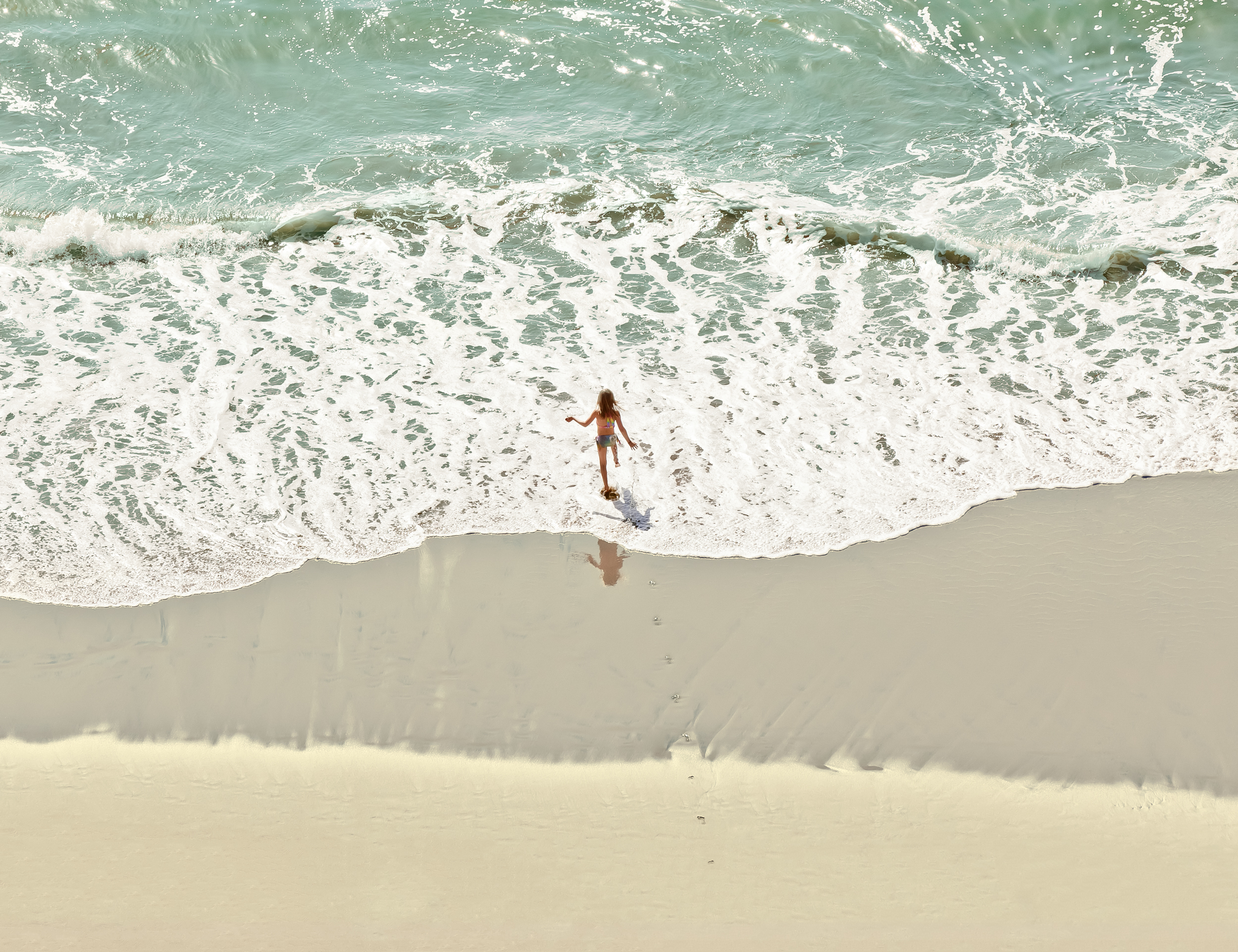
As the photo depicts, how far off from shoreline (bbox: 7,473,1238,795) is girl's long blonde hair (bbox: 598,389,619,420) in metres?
1.15

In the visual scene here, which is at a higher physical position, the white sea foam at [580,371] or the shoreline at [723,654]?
the white sea foam at [580,371]

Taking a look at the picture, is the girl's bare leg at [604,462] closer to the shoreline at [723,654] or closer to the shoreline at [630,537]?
the shoreline at [630,537]

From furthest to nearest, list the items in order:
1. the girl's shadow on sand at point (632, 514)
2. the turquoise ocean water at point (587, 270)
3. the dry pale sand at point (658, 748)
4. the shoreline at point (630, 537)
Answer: the turquoise ocean water at point (587, 270), the girl's shadow on sand at point (632, 514), the shoreline at point (630, 537), the dry pale sand at point (658, 748)

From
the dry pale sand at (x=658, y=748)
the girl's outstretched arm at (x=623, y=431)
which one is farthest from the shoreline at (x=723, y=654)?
the girl's outstretched arm at (x=623, y=431)

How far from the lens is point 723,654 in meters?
7.16

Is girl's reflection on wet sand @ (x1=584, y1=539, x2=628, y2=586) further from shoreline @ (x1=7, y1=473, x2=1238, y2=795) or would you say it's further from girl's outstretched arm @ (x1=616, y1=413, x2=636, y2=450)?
girl's outstretched arm @ (x1=616, y1=413, x2=636, y2=450)

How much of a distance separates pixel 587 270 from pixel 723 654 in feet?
21.9

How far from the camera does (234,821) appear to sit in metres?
6.09

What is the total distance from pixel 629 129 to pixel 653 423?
7.67 m

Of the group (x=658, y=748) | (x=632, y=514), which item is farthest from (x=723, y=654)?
(x=632, y=514)

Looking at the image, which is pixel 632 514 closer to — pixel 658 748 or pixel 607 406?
pixel 607 406

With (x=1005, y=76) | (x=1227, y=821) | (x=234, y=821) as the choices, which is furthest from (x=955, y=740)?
(x=1005, y=76)

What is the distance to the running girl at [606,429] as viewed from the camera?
8.52 metres

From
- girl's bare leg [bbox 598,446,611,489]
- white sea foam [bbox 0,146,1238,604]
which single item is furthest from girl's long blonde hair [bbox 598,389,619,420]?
white sea foam [bbox 0,146,1238,604]
